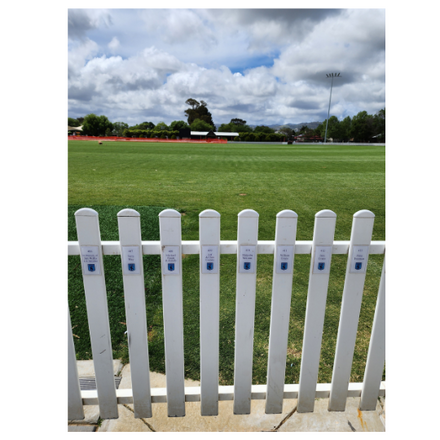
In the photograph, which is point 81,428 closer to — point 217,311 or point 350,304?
point 217,311

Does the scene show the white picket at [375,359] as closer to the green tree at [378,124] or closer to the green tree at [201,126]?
the green tree at [378,124]

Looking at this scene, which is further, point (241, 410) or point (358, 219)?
point (241, 410)

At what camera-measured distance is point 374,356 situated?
6.55ft

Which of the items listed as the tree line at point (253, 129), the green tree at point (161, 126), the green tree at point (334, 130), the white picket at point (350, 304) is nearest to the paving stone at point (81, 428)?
the white picket at point (350, 304)

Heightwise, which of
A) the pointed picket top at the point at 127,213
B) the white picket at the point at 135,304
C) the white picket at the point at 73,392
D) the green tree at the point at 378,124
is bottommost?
the white picket at the point at 73,392

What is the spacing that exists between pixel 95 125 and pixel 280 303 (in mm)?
96400

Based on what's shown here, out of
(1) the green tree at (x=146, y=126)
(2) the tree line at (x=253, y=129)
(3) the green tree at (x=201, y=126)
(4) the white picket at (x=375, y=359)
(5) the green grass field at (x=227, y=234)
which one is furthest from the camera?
(3) the green tree at (x=201, y=126)

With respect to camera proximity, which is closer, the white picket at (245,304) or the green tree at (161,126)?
the white picket at (245,304)

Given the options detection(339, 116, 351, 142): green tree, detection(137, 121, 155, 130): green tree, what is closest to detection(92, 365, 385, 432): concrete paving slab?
detection(137, 121, 155, 130): green tree

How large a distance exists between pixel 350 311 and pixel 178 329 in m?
1.06

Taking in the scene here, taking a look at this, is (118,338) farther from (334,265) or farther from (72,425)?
(334,265)

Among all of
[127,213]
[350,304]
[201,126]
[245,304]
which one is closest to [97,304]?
[127,213]

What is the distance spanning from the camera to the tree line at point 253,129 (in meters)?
75.5

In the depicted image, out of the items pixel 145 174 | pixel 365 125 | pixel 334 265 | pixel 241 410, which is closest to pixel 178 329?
pixel 241 410
